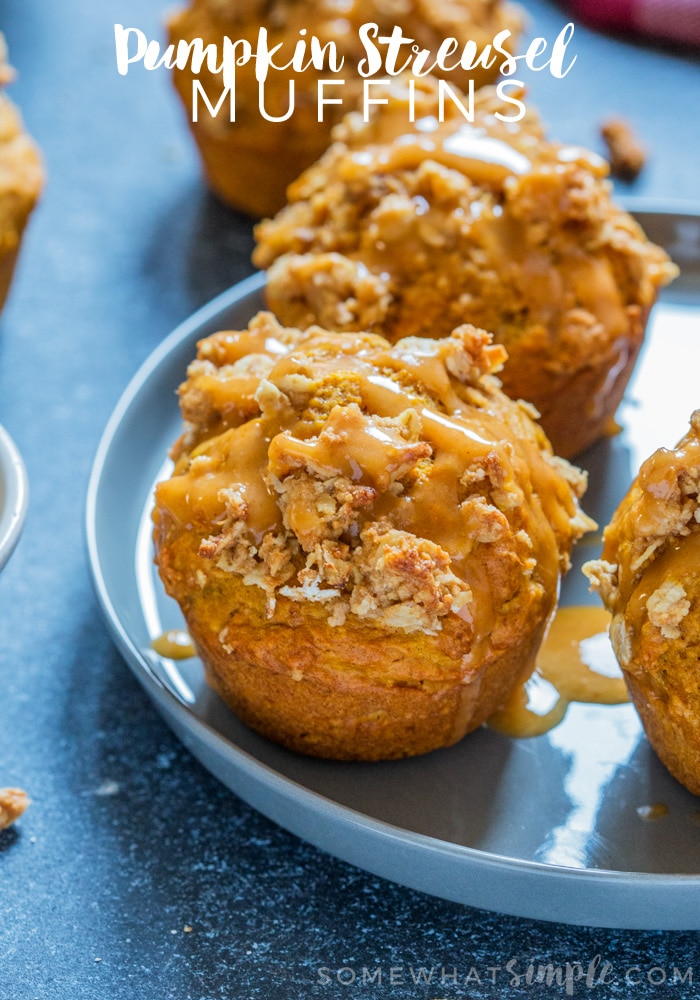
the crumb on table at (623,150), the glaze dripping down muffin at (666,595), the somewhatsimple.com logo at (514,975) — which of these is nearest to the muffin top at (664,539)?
the glaze dripping down muffin at (666,595)

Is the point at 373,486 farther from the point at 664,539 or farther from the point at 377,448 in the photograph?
the point at 664,539

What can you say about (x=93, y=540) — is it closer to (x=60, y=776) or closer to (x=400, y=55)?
(x=60, y=776)

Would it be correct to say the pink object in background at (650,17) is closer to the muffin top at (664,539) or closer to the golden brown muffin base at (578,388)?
the golden brown muffin base at (578,388)

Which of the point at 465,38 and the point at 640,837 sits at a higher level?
the point at 465,38

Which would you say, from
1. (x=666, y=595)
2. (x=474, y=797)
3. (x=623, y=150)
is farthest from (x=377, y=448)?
(x=623, y=150)

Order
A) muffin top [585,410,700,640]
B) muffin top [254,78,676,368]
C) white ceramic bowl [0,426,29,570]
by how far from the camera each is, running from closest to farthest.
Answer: muffin top [585,410,700,640] → white ceramic bowl [0,426,29,570] → muffin top [254,78,676,368]

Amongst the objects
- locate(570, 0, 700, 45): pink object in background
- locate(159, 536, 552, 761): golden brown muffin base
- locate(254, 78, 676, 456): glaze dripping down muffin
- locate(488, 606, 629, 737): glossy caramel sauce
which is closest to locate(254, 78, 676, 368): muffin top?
locate(254, 78, 676, 456): glaze dripping down muffin

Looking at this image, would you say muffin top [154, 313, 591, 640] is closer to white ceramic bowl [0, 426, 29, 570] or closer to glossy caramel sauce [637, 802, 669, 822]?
white ceramic bowl [0, 426, 29, 570]

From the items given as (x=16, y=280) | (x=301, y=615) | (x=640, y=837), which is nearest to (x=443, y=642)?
(x=301, y=615)
